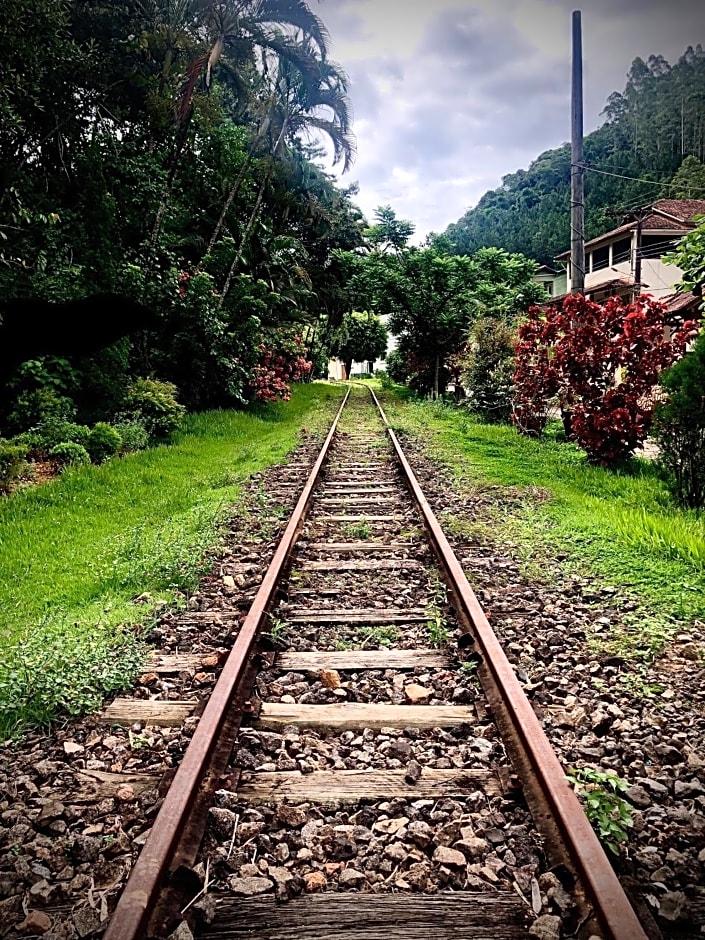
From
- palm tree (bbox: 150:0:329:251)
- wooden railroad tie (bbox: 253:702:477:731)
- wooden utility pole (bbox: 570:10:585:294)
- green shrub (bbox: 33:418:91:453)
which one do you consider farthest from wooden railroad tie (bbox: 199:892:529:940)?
palm tree (bbox: 150:0:329:251)

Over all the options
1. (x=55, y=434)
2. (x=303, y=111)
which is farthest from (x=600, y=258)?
(x=55, y=434)

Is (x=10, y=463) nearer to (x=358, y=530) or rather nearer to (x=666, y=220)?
(x=358, y=530)

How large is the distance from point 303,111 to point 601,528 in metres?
15.9

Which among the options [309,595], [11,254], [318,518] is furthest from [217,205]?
[309,595]

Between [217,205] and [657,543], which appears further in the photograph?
[217,205]

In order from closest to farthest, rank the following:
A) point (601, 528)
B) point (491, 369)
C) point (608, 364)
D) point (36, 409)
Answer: point (601, 528) → point (608, 364) → point (36, 409) → point (491, 369)

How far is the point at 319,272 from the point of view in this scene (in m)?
29.4

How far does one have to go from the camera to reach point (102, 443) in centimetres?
930

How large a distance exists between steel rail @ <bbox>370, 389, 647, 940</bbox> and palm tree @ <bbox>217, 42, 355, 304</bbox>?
46.1 ft

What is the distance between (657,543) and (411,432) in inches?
326

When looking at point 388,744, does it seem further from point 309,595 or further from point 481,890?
point 309,595

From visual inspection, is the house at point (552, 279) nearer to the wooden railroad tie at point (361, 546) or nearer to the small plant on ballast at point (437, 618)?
the wooden railroad tie at point (361, 546)

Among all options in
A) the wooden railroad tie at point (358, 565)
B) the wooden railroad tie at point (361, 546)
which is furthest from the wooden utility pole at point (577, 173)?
the wooden railroad tie at point (358, 565)

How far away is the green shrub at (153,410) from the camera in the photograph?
11109 millimetres
